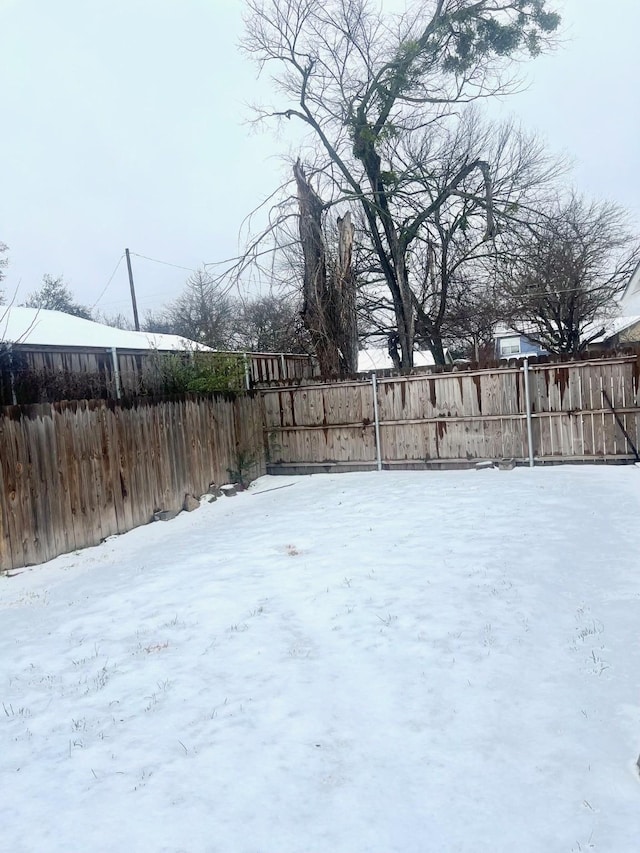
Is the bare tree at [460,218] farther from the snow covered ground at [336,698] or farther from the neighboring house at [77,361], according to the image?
the snow covered ground at [336,698]

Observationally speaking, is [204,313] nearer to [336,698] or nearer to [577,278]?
[577,278]

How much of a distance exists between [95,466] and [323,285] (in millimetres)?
6951

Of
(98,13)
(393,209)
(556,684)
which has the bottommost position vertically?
(556,684)

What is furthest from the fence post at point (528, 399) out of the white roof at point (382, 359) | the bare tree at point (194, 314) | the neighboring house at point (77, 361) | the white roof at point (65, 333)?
the white roof at point (382, 359)

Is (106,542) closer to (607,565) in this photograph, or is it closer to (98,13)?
(607,565)

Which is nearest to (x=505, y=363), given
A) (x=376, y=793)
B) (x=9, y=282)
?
(x=376, y=793)

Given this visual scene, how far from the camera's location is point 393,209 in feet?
52.6

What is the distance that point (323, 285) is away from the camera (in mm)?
12477

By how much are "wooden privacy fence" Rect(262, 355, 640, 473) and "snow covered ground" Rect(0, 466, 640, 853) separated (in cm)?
332

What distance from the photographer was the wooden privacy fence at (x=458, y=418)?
8750mm

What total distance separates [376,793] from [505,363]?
7.90m

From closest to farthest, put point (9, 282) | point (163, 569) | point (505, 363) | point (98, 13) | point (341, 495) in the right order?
1. point (163, 569)
2. point (341, 495)
3. point (505, 363)
4. point (98, 13)
5. point (9, 282)

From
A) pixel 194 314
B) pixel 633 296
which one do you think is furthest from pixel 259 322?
pixel 633 296

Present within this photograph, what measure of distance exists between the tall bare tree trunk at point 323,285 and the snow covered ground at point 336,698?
23.6 feet
